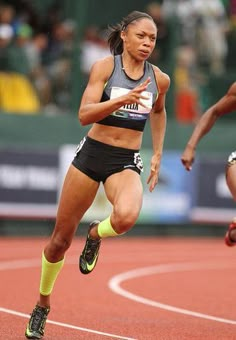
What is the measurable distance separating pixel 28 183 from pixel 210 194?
12.0ft

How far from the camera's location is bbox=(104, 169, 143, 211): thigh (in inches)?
325

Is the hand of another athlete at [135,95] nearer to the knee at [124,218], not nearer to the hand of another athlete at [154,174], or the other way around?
the knee at [124,218]

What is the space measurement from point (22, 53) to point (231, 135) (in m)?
4.42

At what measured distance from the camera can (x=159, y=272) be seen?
580 inches

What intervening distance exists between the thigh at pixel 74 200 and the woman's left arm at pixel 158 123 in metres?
0.52

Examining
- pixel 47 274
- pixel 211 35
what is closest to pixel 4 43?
pixel 211 35

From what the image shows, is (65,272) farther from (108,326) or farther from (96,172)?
(96,172)

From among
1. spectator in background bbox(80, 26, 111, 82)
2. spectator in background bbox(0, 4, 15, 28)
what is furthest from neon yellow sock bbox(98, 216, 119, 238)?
spectator in background bbox(80, 26, 111, 82)

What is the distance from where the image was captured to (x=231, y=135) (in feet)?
67.2

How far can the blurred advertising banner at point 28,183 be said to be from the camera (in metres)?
18.2

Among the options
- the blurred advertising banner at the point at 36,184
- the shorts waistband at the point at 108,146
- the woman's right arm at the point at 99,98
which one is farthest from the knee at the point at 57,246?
the blurred advertising banner at the point at 36,184

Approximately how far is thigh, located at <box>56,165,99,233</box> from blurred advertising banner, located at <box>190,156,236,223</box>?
11.4 m

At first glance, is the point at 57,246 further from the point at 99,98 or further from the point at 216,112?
the point at 216,112

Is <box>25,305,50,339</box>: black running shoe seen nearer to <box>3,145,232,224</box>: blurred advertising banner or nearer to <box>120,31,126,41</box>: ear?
<box>120,31,126,41</box>: ear
